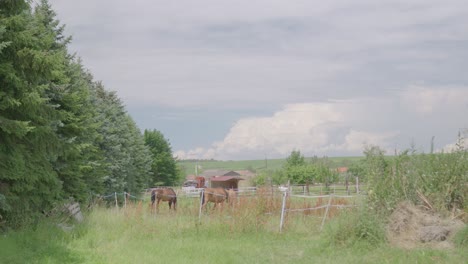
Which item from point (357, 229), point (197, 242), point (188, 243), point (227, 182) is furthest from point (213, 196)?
point (227, 182)

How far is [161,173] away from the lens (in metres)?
75.9

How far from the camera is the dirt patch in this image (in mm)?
12688

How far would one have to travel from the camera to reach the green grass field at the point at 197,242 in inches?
471

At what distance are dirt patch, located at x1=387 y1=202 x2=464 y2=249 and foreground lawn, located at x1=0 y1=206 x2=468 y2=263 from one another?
0.56 meters

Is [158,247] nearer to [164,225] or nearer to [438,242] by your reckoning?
[164,225]

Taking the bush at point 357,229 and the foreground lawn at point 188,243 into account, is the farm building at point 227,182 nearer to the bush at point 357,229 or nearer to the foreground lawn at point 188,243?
the foreground lawn at point 188,243

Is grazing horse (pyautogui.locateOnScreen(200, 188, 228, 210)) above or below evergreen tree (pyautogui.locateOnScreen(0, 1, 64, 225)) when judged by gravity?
below

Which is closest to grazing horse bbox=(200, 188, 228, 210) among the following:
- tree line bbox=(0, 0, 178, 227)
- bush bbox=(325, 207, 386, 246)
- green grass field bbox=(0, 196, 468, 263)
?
green grass field bbox=(0, 196, 468, 263)

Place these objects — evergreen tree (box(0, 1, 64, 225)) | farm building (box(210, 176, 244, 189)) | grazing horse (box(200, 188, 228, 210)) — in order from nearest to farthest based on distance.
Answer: evergreen tree (box(0, 1, 64, 225)) → grazing horse (box(200, 188, 228, 210)) → farm building (box(210, 176, 244, 189))

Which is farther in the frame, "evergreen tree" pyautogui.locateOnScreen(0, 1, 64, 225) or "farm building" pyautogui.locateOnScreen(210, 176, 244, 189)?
"farm building" pyautogui.locateOnScreen(210, 176, 244, 189)

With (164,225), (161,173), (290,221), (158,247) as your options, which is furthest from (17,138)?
(161,173)

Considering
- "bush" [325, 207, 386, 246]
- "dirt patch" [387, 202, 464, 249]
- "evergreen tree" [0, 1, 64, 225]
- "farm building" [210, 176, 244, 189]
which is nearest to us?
"evergreen tree" [0, 1, 64, 225]

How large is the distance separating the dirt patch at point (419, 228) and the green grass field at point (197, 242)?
51 centimetres

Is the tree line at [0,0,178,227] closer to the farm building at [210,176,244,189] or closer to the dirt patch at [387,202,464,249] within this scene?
the dirt patch at [387,202,464,249]
